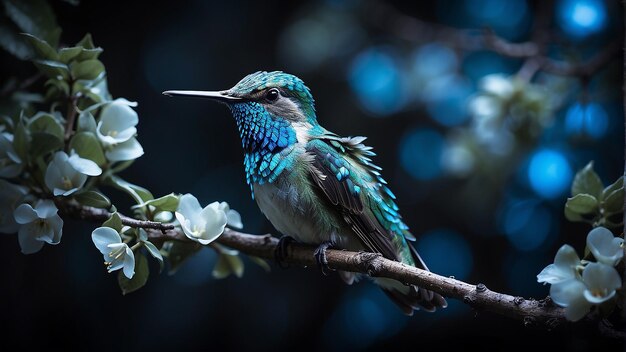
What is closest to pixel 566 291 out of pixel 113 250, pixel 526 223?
pixel 113 250

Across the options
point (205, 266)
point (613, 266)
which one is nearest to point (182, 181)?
point (205, 266)

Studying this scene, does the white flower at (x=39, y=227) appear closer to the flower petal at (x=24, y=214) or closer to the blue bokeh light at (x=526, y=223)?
the flower petal at (x=24, y=214)

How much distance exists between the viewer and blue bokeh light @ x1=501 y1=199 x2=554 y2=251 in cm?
237

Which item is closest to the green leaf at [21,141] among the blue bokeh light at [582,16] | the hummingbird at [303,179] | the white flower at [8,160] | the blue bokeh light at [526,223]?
the white flower at [8,160]

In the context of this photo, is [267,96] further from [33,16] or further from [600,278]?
[600,278]

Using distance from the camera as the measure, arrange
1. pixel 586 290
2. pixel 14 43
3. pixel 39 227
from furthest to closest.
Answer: pixel 14 43 < pixel 39 227 < pixel 586 290

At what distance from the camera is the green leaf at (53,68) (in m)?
1.38

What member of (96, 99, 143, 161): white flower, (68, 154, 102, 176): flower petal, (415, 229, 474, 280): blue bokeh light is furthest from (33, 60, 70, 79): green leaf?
(415, 229, 474, 280): blue bokeh light

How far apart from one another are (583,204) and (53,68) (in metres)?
1.23

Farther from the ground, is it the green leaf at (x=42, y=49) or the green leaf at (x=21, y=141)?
the green leaf at (x=42, y=49)

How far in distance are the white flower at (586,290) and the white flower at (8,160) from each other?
1.15 meters

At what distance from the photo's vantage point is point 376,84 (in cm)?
269

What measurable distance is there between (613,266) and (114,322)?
6.17 ft

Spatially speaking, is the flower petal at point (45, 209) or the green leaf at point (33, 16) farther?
the green leaf at point (33, 16)
